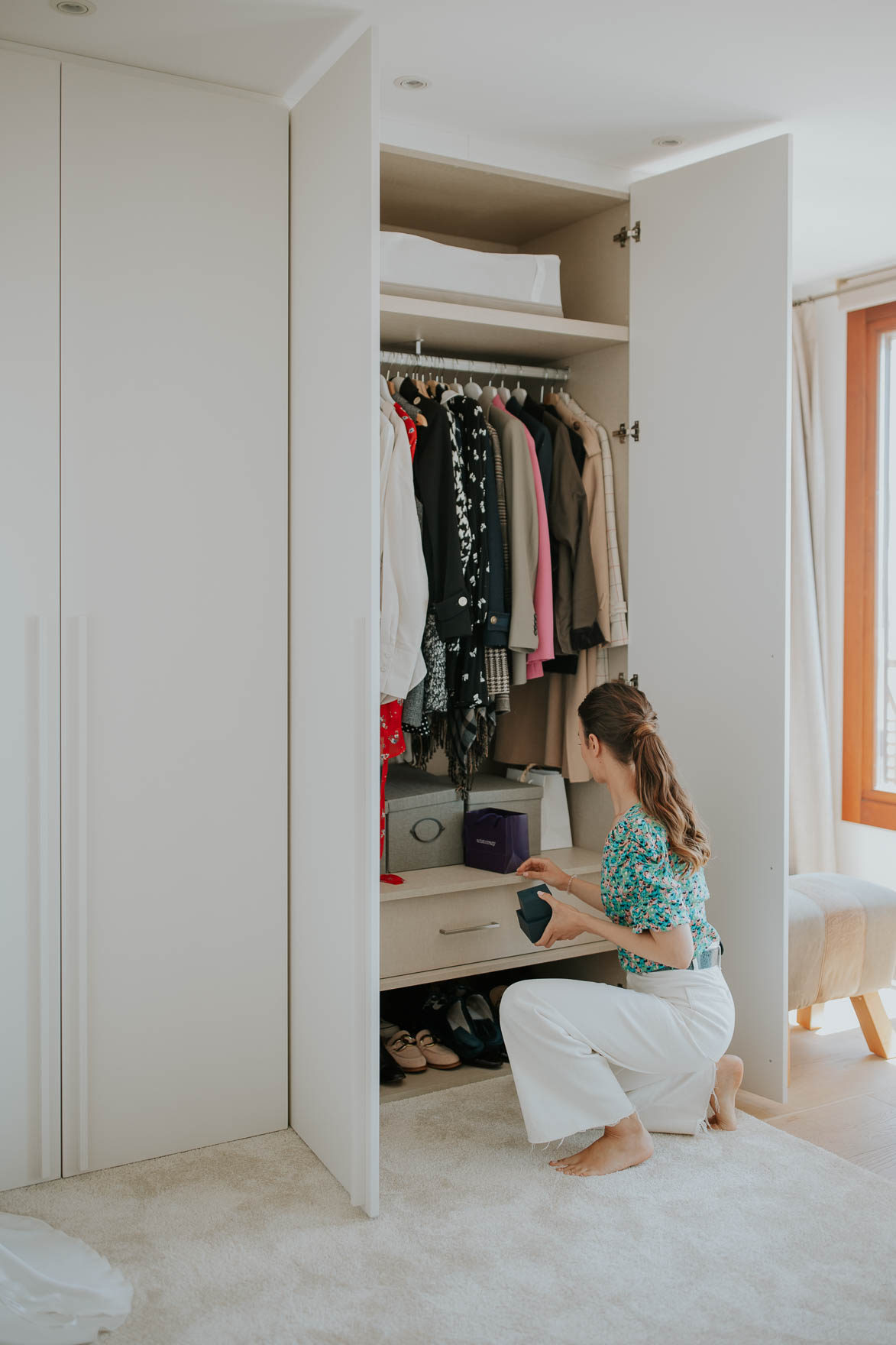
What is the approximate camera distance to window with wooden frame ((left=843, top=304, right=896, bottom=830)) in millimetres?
4289

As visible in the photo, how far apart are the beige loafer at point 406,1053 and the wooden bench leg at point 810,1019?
1.32 meters

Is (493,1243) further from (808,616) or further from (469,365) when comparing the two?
(808,616)

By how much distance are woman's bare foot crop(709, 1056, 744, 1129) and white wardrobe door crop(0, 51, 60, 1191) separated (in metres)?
1.59

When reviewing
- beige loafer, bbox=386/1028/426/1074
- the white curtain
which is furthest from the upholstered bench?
Result: beige loafer, bbox=386/1028/426/1074

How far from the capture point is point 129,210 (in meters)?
2.53

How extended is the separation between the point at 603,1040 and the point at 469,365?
190cm

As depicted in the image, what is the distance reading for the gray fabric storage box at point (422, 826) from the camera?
10.2ft

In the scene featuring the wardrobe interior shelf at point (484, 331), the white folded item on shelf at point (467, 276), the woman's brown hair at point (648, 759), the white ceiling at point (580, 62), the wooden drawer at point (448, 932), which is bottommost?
the wooden drawer at point (448, 932)

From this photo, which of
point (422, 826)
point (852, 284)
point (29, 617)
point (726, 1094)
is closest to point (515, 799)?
point (422, 826)

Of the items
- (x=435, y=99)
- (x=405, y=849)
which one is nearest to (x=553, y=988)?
(x=405, y=849)

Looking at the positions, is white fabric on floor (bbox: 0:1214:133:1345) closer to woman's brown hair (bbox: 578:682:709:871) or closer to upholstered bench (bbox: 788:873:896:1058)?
woman's brown hair (bbox: 578:682:709:871)

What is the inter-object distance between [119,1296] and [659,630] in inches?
82.2

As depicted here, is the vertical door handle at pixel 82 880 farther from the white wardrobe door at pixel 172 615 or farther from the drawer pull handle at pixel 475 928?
the drawer pull handle at pixel 475 928

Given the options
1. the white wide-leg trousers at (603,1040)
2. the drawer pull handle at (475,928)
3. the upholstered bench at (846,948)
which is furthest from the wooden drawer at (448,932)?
the upholstered bench at (846,948)
